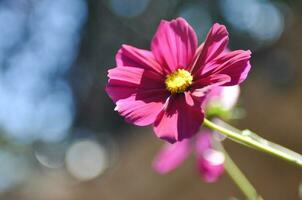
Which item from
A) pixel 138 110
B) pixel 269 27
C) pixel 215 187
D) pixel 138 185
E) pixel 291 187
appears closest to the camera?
pixel 138 110

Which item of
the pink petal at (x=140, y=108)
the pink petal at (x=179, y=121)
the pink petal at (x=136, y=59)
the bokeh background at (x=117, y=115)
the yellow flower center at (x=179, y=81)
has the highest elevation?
the pink petal at (x=136, y=59)

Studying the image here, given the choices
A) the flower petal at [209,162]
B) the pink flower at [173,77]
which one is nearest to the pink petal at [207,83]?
the pink flower at [173,77]

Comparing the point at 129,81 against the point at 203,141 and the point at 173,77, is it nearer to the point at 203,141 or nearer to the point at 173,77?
the point at 173,77

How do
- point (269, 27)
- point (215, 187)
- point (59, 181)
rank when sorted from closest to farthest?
1. point (215, 187)
2. point (59, 181)
3. point (269, 27)

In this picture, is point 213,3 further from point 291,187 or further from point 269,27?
point 291,187

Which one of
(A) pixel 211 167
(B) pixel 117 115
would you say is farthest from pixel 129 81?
(B) pixel 117 115

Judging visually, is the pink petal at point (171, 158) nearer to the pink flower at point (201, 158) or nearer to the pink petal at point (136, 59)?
the pink flower at point (201, 158)

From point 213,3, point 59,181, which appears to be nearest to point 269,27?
point 213,3
